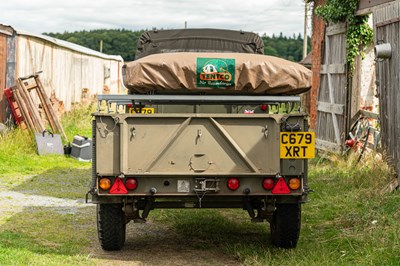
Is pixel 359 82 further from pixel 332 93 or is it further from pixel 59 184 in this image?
pixel 59 184

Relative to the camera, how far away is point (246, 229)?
9.09 meters

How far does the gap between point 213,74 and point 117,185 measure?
158cm

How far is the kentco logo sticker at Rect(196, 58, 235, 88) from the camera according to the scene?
7777 mm

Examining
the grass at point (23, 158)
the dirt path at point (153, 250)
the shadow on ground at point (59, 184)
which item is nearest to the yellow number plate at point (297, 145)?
the dirt path at point (153, 250)

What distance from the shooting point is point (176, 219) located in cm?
952

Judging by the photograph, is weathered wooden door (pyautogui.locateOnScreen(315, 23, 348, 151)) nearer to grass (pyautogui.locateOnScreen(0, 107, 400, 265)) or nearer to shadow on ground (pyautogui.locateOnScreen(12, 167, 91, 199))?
grass (pyautogui.locateOnScreen(0, 107, 400, 265))

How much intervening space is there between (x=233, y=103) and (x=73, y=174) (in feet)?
21.4

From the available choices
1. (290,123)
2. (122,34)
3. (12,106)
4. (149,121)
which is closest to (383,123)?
(290,123)

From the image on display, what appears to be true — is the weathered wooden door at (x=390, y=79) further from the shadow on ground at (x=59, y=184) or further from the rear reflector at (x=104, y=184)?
the shadow on ground at (x=59, y=184)

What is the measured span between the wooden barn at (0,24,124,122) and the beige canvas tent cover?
9.48 metres

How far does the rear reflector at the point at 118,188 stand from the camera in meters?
7.16

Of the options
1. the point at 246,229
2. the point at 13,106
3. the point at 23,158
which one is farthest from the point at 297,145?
the point at 13,106

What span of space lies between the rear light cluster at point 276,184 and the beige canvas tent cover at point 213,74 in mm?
1128

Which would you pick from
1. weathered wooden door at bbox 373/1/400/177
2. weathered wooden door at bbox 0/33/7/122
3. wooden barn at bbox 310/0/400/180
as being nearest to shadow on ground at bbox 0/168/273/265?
weathered wooden door at bbox 373/1/400/177
